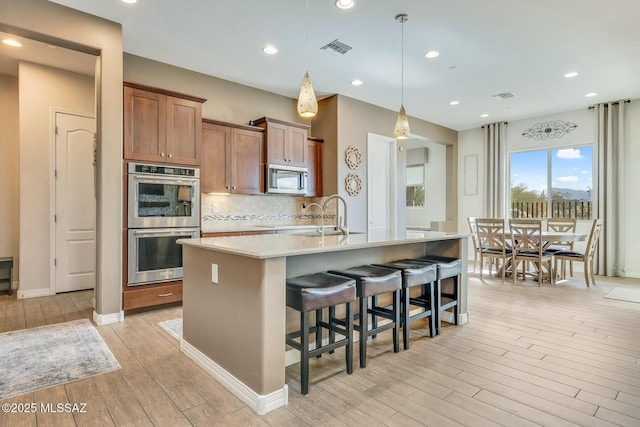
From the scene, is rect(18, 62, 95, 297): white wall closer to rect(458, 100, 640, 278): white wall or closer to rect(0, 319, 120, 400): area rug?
rect(0, 319, 120, 400): area rug

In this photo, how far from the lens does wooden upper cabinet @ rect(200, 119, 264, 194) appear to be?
15.3 ft

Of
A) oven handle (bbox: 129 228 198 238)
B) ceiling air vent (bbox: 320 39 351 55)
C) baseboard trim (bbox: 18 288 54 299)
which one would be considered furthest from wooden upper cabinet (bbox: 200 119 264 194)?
baseboard trim (bbox: 18 288 54 299)

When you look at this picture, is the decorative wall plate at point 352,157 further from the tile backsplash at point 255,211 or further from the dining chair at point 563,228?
the dining chair at point 563,228

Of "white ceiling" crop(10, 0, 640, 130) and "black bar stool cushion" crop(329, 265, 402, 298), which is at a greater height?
"white ceiling" crop(10, 0, 640, 130)

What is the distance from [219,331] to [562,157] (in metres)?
7.43

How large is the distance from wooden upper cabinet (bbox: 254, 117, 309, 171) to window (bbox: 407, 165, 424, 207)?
4.68 meters

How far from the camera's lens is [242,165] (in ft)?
16.4

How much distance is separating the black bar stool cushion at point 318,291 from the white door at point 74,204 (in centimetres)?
383

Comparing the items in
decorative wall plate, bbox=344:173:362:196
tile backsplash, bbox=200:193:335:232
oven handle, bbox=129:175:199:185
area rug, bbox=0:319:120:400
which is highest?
decorative wall plate, bbox=344:173:362:196

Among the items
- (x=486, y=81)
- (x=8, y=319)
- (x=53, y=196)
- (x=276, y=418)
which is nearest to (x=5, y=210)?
(x=53, y=196)

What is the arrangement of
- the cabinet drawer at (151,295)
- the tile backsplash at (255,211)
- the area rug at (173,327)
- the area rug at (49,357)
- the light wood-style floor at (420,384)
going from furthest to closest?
the tile backsplash at (255,211) < the cabinet drawer at (151,295) < the area rug at (173,327) < the area rug at (49,357) < the light wood-style floor at (420,384)

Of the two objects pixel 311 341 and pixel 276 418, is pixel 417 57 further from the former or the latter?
pixel 276 418

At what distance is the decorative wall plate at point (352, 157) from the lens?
5863 mm

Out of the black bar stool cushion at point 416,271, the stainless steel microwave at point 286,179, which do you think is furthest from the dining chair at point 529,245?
the stainless steel microwave at point 286,179
